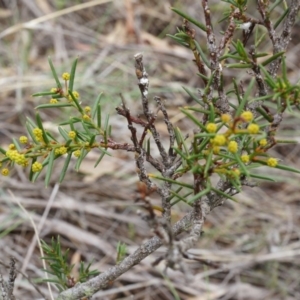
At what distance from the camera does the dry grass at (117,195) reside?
2092 mm

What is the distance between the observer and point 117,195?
231 cm

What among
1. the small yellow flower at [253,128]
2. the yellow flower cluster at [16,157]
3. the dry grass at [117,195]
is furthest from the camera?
the dry grass at [117,195]

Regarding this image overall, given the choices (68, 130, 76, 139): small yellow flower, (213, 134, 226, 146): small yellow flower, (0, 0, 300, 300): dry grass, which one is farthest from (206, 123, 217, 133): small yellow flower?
(0, 0, 300, 300): dry grass

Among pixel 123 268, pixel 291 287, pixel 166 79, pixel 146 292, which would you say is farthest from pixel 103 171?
pixel 123 268

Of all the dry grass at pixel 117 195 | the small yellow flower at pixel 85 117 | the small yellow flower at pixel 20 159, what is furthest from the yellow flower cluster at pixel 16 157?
the dry grass at pixel 117 195

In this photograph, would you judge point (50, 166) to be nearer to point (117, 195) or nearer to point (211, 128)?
point (211, 128)

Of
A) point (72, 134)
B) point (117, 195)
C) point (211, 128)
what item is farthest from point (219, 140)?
point (117, 195)

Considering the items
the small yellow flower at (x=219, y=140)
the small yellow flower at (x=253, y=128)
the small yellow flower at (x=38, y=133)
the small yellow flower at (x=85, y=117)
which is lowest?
the small yellow flower at (x=38, y=133)

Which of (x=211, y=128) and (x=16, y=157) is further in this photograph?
(x=16, y=157)

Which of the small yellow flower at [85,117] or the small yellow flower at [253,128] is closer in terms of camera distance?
the small yellow flower at [253,128]

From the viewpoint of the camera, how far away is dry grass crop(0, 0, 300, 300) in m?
2.09

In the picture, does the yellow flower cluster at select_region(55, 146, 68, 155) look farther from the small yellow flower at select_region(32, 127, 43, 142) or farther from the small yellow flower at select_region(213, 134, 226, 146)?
the small yellow flower at select_region(213, 134, 226, 146)

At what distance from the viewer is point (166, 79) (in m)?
2.92

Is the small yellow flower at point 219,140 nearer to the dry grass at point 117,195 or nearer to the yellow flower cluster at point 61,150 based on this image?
the yellow flower cluster at point 61,150
